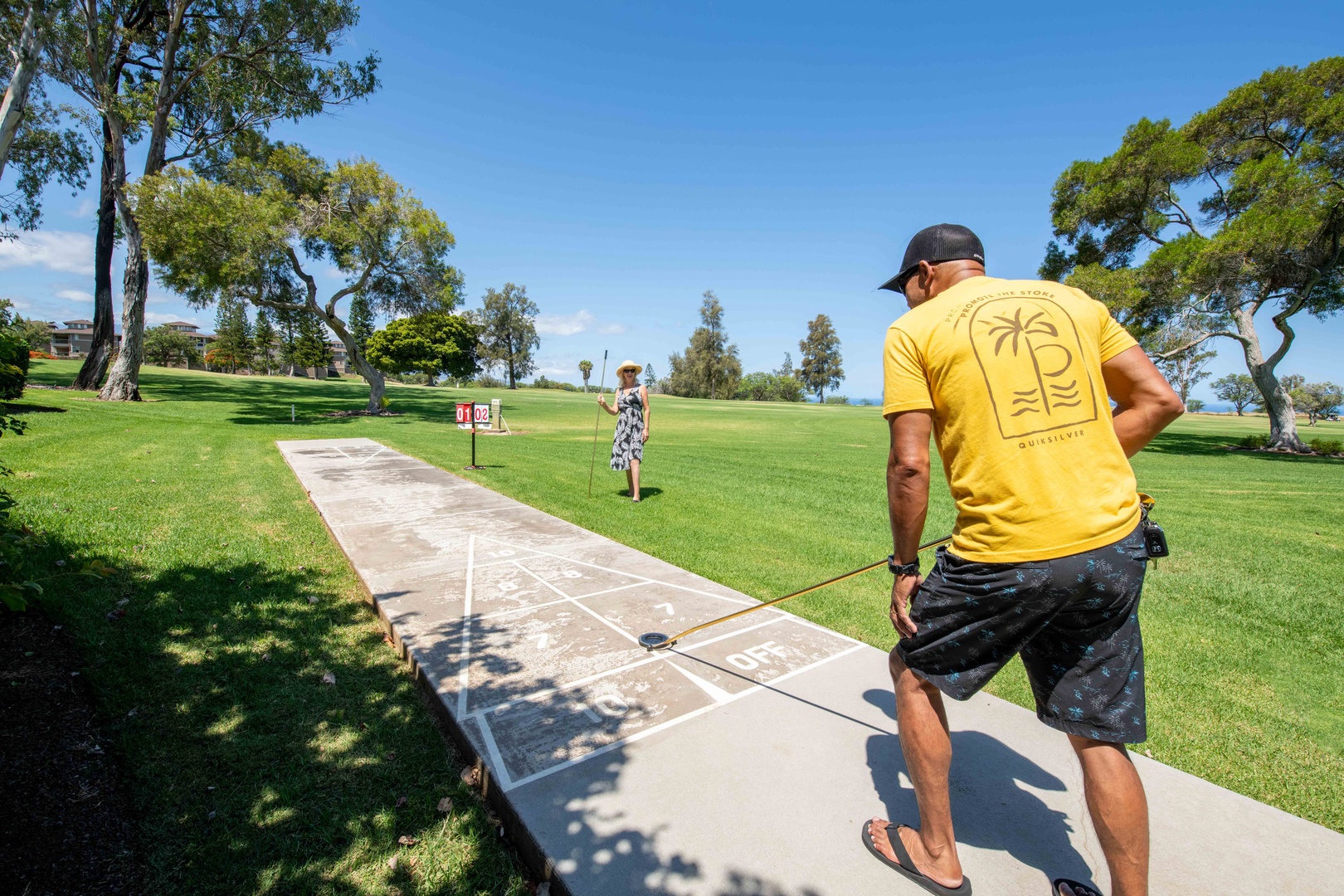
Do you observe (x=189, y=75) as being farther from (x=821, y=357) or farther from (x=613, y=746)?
(x=821, y=357)

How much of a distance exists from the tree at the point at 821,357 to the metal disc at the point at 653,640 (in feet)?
297

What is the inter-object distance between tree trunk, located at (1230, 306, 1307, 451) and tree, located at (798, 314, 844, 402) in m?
68.9

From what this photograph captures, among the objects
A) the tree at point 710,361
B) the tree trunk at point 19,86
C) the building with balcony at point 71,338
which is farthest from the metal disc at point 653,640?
the building with balcony at point 71,338

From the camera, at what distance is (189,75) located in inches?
756

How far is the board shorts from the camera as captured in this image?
1.62m

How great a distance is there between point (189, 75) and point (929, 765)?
27.8 metres

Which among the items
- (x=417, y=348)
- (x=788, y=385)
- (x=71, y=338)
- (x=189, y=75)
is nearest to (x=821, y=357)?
(x=788, y=385)

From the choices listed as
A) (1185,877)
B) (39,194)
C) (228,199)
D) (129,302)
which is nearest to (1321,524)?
(1185,877)

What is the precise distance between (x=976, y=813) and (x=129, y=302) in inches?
1099

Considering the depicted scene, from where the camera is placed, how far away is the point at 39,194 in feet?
77.0

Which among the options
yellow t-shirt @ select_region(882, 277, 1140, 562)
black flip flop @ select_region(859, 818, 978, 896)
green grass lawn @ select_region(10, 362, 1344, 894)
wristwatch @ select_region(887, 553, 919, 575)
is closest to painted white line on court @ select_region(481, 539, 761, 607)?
green grass lawn @ select_region(10, 362, 1344, 894)

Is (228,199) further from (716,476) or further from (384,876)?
(384,876)

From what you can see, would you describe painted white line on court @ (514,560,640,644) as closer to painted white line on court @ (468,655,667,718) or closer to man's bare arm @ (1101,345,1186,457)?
painted white line on court @ (468,655,667,718)

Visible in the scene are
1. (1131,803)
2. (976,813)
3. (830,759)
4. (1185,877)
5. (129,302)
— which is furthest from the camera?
(129,302)
